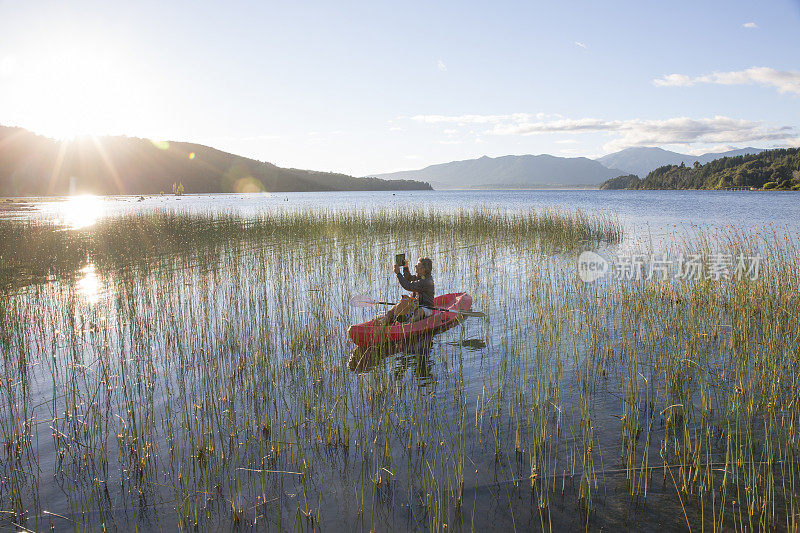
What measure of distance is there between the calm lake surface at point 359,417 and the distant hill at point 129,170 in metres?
79.0

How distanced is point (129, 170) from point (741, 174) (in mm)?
118480

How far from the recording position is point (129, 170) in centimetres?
10438

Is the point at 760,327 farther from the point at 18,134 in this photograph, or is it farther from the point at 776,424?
the point at 18,134

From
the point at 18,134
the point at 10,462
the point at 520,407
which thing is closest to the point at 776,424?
the point at 520,407

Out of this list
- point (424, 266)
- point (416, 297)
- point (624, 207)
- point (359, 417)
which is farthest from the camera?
point (624, 207)

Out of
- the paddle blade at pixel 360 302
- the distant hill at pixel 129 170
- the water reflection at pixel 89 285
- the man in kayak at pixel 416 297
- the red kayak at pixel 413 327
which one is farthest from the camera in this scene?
the distant hill at pixel 129 170

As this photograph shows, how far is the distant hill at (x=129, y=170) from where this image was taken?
281 feet

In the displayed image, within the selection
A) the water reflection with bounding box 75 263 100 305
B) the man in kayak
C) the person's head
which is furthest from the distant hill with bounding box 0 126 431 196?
the person's head

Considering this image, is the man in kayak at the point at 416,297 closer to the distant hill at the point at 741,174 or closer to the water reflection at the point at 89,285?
the water reflection at the point at 89,285

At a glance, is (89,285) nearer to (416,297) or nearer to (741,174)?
(416,297)

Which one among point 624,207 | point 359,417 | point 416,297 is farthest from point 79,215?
point 624,207

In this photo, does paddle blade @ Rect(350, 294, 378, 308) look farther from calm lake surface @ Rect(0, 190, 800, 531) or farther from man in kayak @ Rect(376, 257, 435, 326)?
man in kayak @ Rect(376, 257, 435, 326)

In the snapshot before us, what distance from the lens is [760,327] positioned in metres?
7.08

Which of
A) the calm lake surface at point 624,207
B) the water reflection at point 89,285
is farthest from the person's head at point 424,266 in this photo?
the calm lake surface at point 624,207
